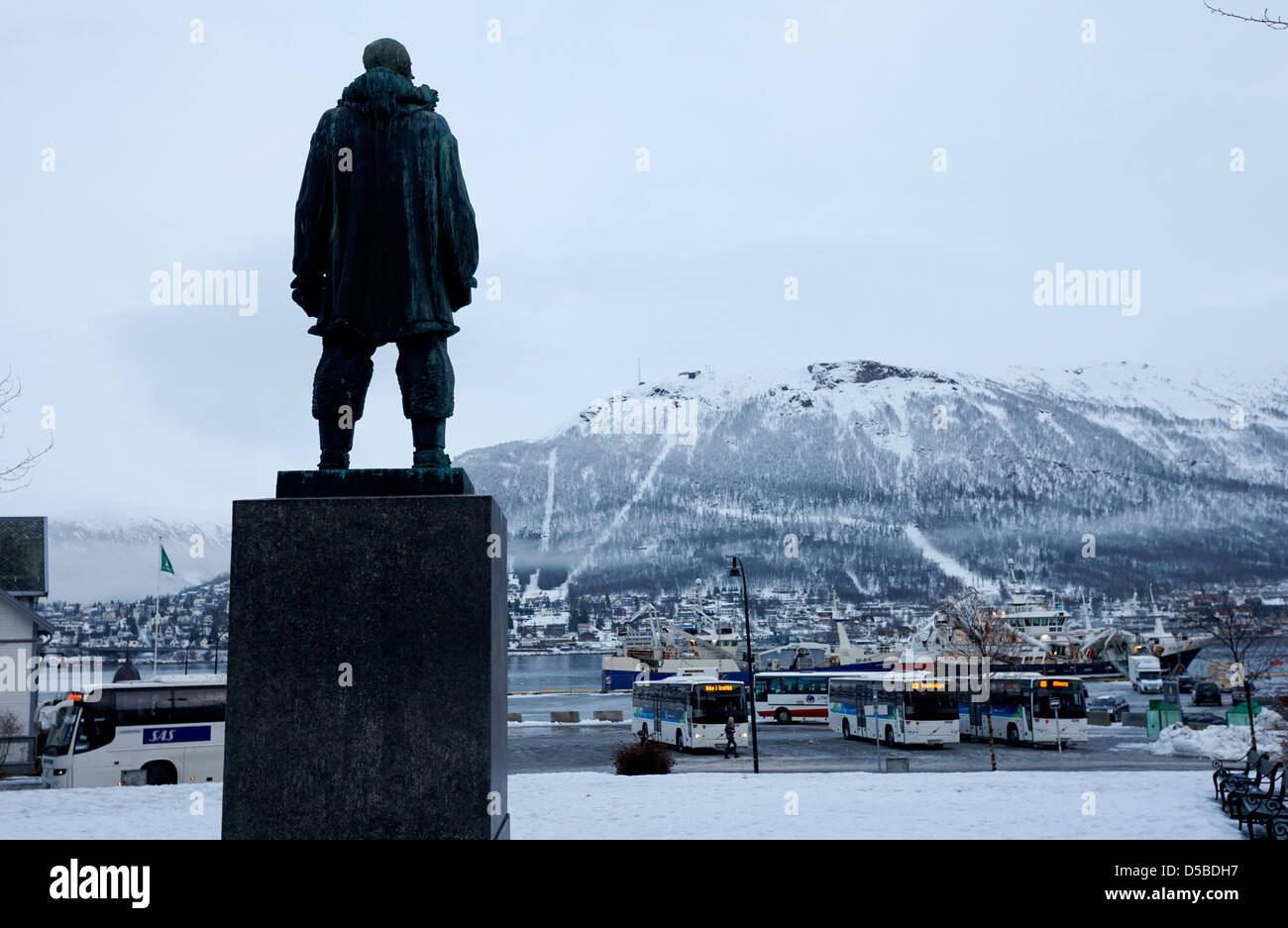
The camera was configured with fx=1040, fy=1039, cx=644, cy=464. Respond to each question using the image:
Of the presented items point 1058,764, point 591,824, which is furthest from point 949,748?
point 591,824

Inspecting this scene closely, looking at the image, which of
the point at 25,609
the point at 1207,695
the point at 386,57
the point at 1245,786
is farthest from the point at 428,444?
the point at 1207,695

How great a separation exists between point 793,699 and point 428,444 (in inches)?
1978

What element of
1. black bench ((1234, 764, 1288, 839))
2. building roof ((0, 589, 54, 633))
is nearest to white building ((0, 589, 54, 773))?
building roof ((0, 589, 54, 633))

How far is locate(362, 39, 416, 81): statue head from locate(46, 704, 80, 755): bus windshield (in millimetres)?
23878

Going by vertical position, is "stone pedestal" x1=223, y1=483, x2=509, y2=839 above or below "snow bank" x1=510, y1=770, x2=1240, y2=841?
above

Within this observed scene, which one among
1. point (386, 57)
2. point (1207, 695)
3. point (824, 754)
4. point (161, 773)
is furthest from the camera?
point (1207, 695)

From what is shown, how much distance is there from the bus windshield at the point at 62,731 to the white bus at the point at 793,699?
3589 cm

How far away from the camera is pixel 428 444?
22.3 ft

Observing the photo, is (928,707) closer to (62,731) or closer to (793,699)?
(793,699)

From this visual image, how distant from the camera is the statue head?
719cm

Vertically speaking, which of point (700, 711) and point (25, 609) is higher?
point (25, 609)

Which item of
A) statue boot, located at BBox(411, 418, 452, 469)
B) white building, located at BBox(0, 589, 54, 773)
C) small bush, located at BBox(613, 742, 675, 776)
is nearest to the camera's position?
statue boot, located at BBox(411, 418, 452, 469)

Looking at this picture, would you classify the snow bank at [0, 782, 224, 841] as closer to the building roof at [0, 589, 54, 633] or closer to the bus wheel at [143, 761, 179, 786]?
the bus wheel at [143, 761, 179, 786]
